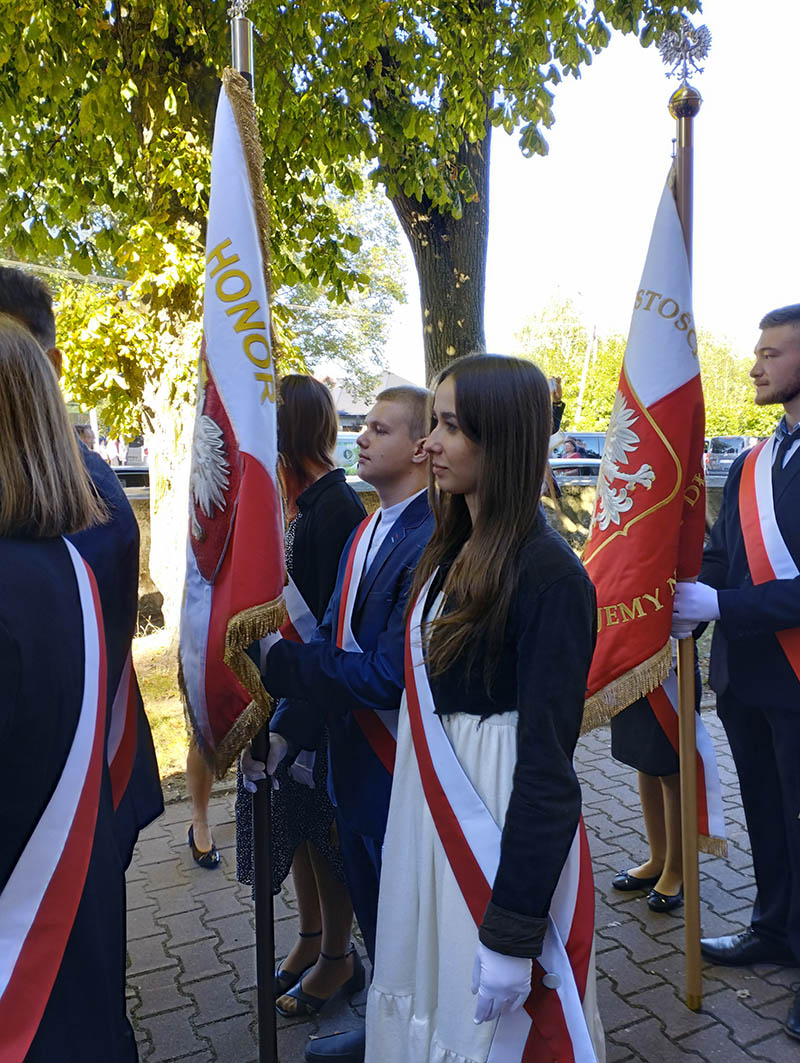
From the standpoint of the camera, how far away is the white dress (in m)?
1.88

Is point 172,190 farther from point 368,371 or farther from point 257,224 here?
point 368,371

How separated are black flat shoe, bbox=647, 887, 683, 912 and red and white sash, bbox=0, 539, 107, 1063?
2.77 metres

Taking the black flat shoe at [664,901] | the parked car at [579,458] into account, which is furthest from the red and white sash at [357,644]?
the parked car at [579,458]

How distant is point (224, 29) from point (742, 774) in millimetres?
5163

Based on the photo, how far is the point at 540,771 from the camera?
1.75 m

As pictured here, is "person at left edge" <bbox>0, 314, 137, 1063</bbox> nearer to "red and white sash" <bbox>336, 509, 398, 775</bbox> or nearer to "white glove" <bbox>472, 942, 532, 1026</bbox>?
"white glove" <bbox>472, 942, 532, 1026</bbox>

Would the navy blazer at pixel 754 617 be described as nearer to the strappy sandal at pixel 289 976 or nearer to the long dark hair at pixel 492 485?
the long dark hair at pixel 492 485

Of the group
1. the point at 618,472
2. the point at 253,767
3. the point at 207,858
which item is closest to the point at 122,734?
the point at 253,767

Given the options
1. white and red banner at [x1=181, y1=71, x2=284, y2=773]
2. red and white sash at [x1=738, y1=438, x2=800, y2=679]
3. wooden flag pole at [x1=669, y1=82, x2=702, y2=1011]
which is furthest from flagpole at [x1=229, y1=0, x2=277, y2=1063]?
red and white sash at [x1=738, y1=438, x2=800, y2=679]

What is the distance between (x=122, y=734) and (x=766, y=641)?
81.8 inches

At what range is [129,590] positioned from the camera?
2.04 metres

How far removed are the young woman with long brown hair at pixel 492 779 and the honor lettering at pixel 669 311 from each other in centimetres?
122

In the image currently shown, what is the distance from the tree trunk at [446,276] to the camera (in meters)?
7.19

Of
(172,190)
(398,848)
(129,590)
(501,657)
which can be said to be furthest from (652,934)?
(172,190)
